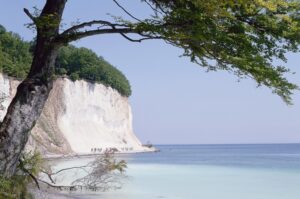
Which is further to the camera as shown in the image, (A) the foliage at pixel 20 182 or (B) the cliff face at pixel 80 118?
(B) the cliff face at pixel 80 118

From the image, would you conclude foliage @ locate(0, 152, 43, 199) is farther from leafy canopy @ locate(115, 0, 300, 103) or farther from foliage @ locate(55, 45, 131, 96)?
foliage @ locate(55, 45, 131, 96)

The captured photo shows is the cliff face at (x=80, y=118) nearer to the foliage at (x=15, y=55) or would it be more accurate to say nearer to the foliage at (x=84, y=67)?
the foliage at (x=15, y=55)

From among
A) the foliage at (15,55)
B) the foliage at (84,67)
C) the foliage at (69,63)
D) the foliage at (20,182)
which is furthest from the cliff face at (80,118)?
the foliage at (20,182)

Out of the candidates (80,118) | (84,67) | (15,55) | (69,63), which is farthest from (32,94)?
(69,63)

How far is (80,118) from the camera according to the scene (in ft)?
205

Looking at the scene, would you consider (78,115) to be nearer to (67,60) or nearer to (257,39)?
(67,60)

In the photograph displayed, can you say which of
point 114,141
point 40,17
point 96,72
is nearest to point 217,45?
point 40,17

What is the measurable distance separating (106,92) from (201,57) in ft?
211

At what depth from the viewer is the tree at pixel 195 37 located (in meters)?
4.37

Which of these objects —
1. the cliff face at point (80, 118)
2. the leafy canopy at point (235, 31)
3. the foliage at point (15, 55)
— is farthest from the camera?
the cliff face at point (80, 118)

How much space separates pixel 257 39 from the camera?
4723 millimetres

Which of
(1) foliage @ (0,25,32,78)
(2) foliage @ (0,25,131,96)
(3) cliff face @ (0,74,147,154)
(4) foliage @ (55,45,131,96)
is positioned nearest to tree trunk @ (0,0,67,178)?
(3) cliff face @ (0,74,147,154)

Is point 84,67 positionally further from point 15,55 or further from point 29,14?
point 29,14

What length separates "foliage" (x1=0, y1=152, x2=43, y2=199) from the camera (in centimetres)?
485
